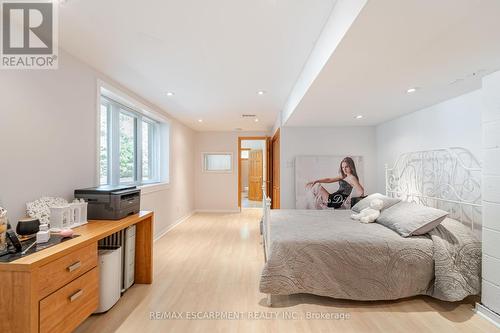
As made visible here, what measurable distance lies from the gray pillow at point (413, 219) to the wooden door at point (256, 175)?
6.28 meters

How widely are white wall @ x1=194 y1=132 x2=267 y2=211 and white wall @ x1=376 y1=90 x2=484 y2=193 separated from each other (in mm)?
3411

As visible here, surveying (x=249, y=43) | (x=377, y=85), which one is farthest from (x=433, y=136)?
(x=249, y=43)

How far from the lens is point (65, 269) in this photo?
1524 millimetres

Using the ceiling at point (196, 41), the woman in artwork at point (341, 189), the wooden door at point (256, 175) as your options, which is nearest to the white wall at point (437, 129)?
the woman in artwork at point (341, 189)

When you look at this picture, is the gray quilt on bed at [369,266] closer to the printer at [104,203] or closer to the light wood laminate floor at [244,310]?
the light wood laminate floor at [244,310]

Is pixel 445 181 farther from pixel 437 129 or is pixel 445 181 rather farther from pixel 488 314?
pixel 488 314

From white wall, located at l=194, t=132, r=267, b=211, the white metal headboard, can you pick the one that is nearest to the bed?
the white metal headboard

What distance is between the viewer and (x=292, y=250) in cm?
223

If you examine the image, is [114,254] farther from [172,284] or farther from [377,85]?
[377,85]

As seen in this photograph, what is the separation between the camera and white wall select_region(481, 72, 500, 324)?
1.92 m


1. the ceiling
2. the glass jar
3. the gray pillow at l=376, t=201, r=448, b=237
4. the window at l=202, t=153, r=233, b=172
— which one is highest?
the ceiling

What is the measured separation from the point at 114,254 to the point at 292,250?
1.61 meters
